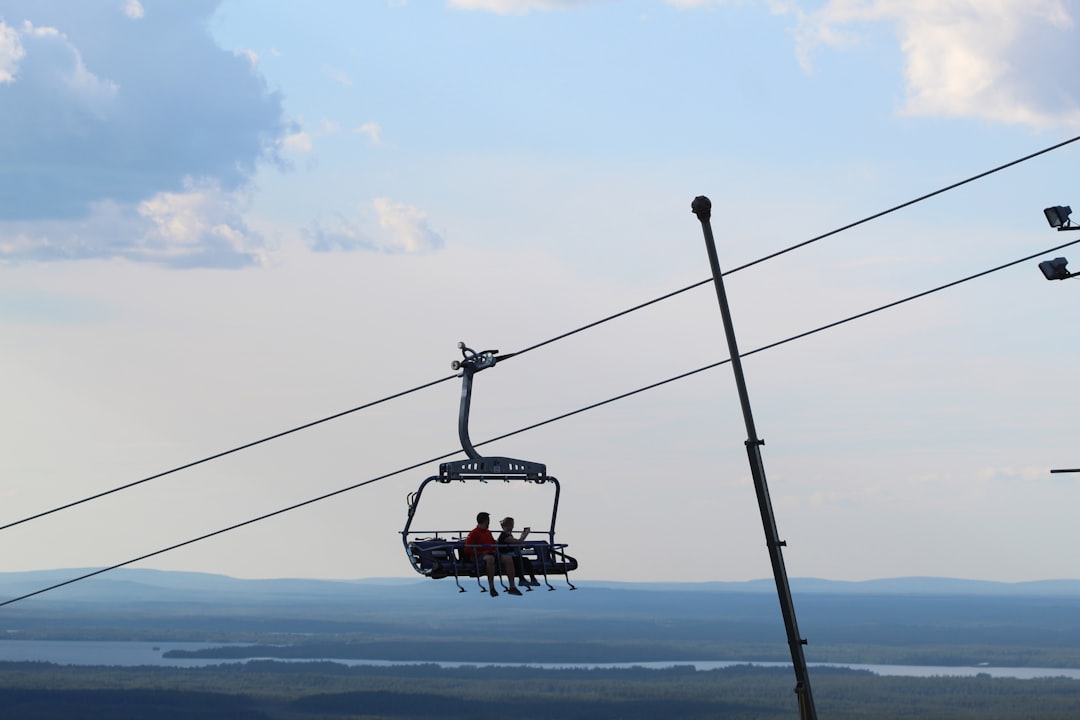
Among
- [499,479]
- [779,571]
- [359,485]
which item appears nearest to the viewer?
[779,571]

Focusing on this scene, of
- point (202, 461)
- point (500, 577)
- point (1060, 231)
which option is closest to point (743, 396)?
point (500, 577)

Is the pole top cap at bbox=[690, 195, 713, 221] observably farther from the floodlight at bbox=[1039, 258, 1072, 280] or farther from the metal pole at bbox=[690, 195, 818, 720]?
the floodlight at bbox=[1039, 258, 1072, 280]

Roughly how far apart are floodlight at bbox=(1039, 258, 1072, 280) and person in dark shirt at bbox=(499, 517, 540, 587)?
1528 cm

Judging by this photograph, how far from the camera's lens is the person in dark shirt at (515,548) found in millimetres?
29969

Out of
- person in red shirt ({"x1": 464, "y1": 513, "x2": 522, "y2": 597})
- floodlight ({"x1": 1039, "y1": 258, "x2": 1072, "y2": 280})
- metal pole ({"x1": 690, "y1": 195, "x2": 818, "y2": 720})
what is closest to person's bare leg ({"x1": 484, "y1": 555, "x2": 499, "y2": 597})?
person in red shirt ({"x1": 464, "y1": 513, "x2": 522, "y2": 597})

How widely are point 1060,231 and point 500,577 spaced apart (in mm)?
16819

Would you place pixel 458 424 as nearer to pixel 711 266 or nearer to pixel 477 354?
pixel 477 354

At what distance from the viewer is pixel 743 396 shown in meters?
21.6

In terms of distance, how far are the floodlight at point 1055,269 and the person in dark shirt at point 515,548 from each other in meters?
15.3

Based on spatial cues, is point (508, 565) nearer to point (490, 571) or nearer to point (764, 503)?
A: point (490, 571)

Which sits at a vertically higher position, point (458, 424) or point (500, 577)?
point (458, 424)

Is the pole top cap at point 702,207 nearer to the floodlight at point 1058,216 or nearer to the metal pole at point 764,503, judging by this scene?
the metal pole at point 764,503

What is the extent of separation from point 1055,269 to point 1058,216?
1.49 meters

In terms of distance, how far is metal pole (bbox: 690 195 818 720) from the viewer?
20922 millimetres
